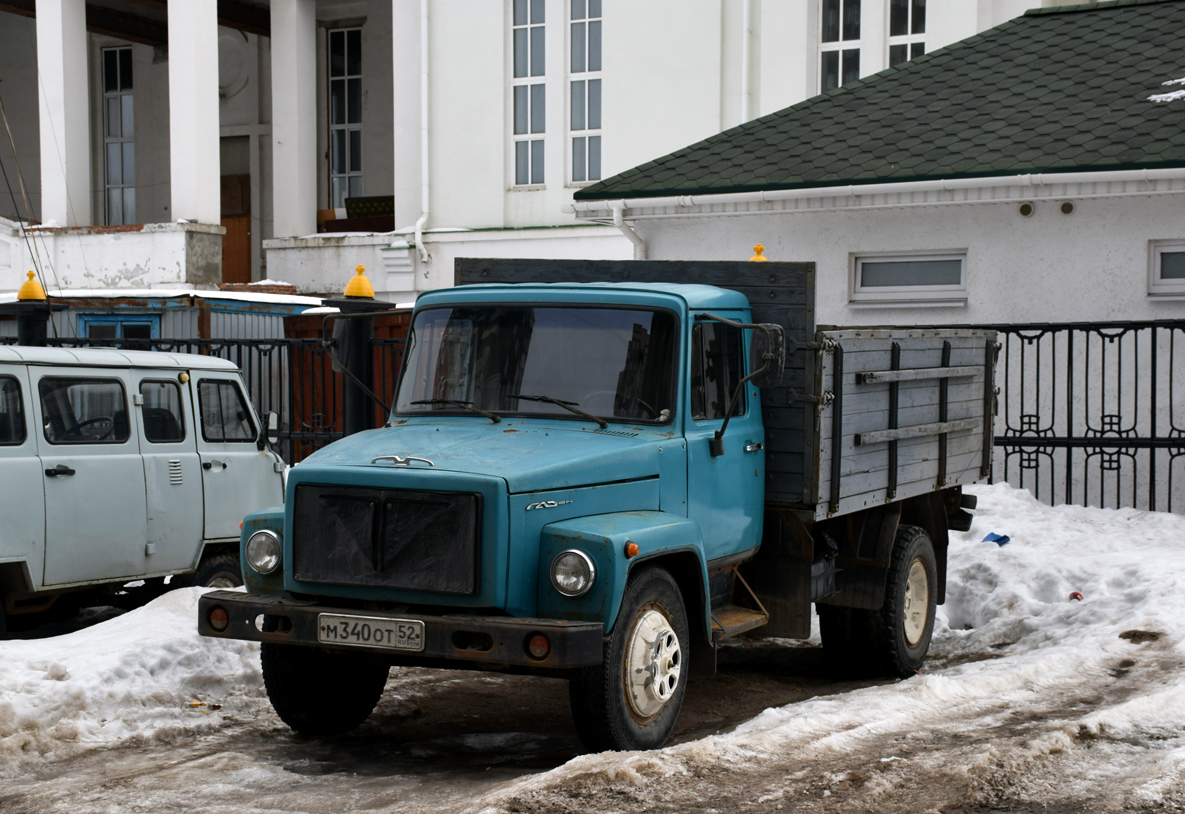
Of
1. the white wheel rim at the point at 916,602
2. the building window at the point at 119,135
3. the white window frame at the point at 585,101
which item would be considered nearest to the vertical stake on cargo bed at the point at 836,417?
the white wheel rim at the point at 916,602

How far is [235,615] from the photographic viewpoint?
5.85 meters

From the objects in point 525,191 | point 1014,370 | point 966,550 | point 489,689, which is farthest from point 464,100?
point 489,689

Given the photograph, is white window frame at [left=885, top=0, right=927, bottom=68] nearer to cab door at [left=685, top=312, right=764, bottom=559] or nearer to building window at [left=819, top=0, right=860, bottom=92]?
building window at [left=819, top=0, right=860, bottom=92]

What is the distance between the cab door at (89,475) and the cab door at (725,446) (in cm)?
386

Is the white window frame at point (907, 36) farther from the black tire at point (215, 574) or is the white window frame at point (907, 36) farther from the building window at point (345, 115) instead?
the black tire at point (215, 574)

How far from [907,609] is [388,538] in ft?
12.5

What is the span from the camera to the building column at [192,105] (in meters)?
21.1

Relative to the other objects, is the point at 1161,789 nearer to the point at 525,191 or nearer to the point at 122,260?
the point at 525,191

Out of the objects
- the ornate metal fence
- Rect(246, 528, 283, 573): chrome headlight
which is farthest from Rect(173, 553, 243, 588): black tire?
the ornate metal fence

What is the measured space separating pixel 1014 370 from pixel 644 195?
13.6ft

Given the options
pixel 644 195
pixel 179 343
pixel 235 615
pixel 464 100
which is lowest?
pixel 235 615

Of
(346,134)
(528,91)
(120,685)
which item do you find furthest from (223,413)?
(346,134)

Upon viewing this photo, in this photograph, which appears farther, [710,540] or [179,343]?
[179,343]

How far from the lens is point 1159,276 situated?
1262cm
